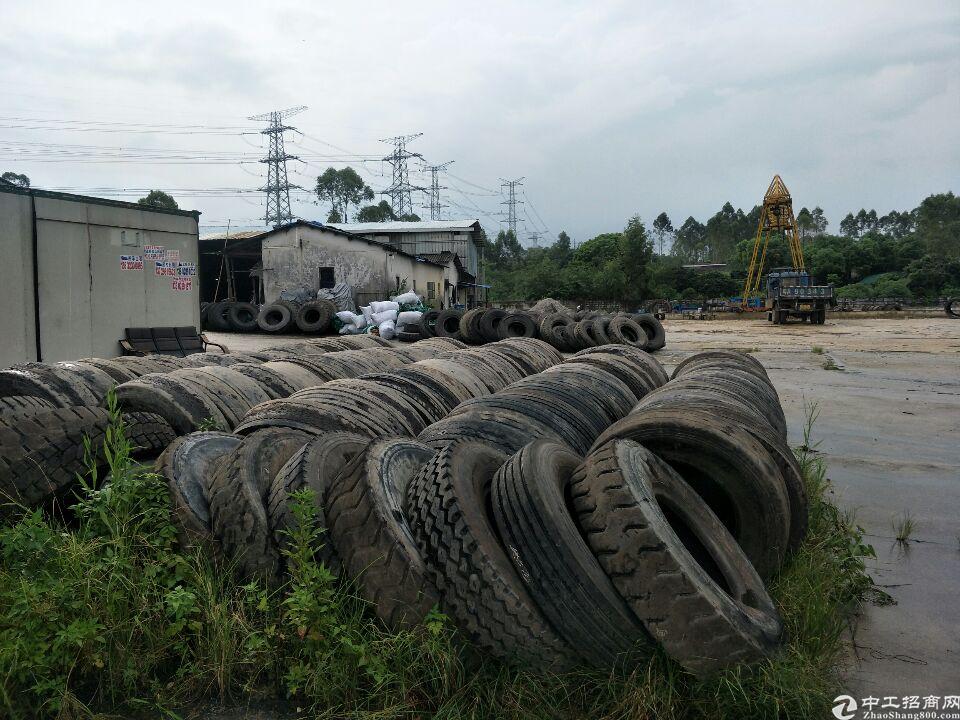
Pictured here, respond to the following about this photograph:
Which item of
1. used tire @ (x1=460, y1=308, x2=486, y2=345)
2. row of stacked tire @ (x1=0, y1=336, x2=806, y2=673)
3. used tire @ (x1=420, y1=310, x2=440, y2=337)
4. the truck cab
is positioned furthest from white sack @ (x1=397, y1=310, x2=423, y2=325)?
the truck cab

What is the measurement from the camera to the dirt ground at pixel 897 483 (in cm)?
268

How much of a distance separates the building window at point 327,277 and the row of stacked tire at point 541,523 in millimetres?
24833

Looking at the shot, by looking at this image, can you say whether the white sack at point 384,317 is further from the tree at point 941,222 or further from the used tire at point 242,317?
the tree at point 941,222

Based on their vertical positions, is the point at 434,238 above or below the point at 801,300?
above

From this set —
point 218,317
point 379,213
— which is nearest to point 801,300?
point 218,317

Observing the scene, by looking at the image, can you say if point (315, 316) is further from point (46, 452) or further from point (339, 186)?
point (339, 186)

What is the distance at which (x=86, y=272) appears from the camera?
33.0 ft

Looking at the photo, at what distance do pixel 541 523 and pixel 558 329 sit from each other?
14969 millimetres

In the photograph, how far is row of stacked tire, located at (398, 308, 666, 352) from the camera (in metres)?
16.5

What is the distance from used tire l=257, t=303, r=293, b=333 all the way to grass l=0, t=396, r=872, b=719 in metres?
19.5

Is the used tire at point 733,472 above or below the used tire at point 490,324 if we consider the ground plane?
below

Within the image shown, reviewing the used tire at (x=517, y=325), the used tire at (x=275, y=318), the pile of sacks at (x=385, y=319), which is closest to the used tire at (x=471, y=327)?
the used tire at (x=517, y=325)

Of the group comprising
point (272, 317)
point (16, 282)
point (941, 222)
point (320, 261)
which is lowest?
point (272, 317)

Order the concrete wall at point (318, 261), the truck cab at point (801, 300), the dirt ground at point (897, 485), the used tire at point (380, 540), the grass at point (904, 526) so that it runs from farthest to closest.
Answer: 1. the truck cab at point (801, 300)
2. the concrete wall at point (318, 261)
3. the grass at point (904, 526)
4. the dirt ground at point (897, 485)
5. the used tire at point (380, 540)
